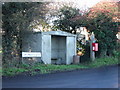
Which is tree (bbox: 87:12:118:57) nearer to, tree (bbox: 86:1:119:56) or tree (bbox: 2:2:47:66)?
tree (bbox: 86:1:119:56)

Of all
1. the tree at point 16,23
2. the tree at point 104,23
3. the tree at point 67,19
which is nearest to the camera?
the tree at point 16,23

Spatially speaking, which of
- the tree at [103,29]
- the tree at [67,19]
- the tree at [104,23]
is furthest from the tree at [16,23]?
the tree at [67,19]

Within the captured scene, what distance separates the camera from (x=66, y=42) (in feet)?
61.0

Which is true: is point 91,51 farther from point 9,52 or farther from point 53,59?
point 9,52

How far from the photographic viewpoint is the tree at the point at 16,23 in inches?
529

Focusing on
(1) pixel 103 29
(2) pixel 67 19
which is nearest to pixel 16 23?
(1) pixel 103 29

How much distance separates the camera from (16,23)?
13.8 m

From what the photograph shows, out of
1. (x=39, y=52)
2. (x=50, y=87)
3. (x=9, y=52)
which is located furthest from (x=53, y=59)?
(x=50, y=87)

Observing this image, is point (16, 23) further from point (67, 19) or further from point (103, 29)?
point (67, 19)

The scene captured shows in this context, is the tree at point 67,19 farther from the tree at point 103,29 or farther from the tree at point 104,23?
the tree at point 103,29

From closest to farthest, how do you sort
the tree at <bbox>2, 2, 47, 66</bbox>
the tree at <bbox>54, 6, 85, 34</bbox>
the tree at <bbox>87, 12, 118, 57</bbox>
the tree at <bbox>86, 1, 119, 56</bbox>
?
1. the tree at <bbox>2, 2, 47, 66</bbox>
2. the tree at <bbox>86, 1, 119, 56</bbox>
3. the tree at <bbox>87, 12, 118, 57</bbox>
4. the tree at <bbox>54, 6, 85, 34</bbox>

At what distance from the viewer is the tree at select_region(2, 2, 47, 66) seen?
13.4m

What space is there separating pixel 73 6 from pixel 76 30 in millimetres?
2738

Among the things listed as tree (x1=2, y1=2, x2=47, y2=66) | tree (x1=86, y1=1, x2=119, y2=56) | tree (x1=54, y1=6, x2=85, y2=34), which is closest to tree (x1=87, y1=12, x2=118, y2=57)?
tree (x1=86, y1=1, x2=119, y2=56)
